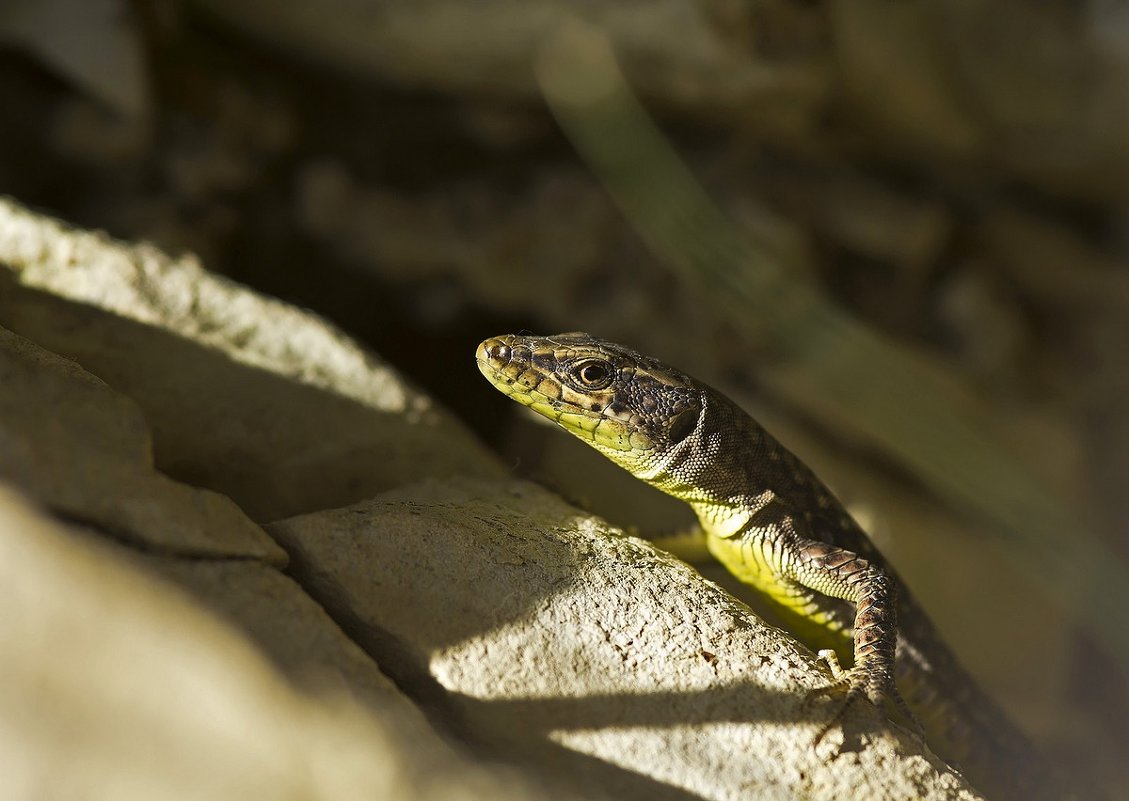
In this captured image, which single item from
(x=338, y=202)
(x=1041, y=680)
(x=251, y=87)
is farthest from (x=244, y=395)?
(x=1041, y=680)

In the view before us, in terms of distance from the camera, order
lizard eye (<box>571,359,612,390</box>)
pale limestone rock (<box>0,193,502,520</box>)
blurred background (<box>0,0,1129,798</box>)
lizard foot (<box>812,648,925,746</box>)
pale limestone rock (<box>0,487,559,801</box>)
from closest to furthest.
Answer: pale limestone rock (<box>0,487,559,801</box>) → lizard foot (<box>812,648,925,746</box>) → pale limestone rock (<box>0,193,502,520</box>) → lizard eye (<box>571,359,612,390</box>) → blurred background (<box>0,0,1129,798</box>)

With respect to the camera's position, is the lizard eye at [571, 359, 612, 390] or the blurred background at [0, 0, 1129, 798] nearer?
the lizard eye at [571, 359, 612, 390]

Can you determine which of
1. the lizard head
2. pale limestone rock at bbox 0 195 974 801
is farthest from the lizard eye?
pale limestone rock at bbox 0 195 974 801

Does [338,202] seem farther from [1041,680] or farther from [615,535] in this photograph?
[1041,680]

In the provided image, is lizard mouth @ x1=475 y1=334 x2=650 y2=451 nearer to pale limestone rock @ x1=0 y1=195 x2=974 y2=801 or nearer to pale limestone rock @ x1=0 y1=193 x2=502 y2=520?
pale limestone rock @ x1=0 y1=195 x2=974 y2=801

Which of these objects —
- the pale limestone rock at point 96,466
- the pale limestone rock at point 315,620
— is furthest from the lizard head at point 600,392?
the pale limestone rock at point 96,466

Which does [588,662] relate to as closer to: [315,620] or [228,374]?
[315,620]
